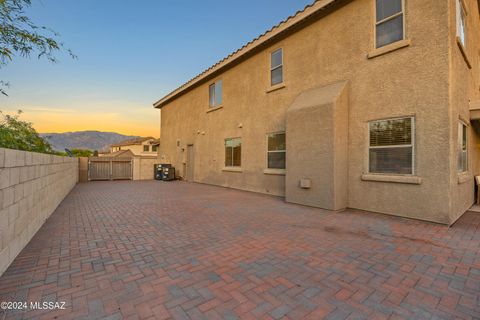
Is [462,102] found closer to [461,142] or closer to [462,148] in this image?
[461,142]

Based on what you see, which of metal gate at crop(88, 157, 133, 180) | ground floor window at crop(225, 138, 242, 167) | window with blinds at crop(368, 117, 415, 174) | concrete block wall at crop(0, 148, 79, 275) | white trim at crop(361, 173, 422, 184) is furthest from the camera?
metal gate at crop(88, 157, 133, 180)

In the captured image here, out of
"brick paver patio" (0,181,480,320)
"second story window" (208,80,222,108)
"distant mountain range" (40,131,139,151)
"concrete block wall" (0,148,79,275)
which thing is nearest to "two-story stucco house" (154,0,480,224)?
"brick paver patio" (0,181,480,320)

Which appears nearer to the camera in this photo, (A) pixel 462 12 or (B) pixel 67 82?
(A) pixel 462 12

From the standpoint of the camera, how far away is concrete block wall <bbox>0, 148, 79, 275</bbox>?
2957mm

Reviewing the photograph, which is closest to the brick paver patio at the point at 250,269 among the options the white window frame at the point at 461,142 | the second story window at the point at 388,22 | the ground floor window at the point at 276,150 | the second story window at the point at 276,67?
the white window frame at the point at 461,142

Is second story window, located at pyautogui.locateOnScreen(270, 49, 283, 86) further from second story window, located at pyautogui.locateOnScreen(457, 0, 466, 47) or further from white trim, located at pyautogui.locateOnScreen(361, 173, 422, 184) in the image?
second story window, located at pyautogui.locateOnScreen(457, 0, 466, 47)

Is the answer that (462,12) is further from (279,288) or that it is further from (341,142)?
(279,288)

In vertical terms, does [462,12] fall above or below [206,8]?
below

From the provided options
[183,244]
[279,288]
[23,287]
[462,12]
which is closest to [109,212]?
[183,244]

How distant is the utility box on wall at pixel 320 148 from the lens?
6.75 m

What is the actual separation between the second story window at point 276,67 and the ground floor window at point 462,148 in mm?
6233

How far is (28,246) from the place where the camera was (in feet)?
13.1

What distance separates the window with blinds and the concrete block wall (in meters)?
8.08

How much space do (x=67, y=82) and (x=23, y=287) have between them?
11.7 m
